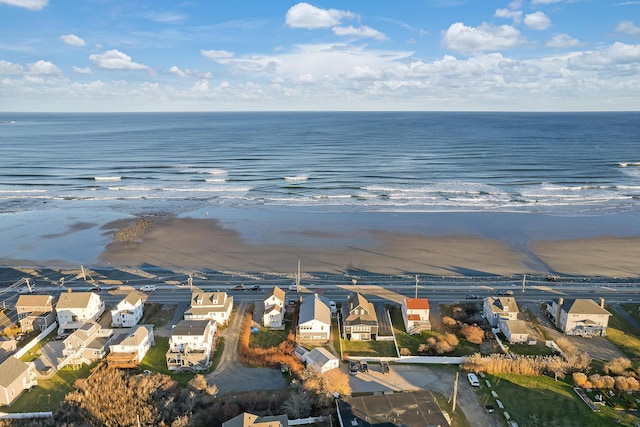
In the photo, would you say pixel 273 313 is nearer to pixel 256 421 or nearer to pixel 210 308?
pixel 210 308

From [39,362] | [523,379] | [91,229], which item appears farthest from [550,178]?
[39,362]

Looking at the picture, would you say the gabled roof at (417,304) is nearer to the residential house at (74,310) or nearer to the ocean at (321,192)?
the ocean at (321,192)

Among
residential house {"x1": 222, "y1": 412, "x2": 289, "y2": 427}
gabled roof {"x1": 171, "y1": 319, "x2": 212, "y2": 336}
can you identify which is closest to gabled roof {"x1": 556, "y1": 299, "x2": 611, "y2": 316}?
residential house {"x1": 222, "y1": 412, "x2": 289, "y2": 427}

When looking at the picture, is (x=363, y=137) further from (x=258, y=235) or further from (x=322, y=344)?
(x=322, y=344)

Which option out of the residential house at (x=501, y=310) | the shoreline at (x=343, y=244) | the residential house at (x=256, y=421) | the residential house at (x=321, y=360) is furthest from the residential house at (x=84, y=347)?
the residential house at (x=501, y=310)

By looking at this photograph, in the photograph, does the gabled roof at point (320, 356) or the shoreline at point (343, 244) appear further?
the shoreline at point (343, 244)

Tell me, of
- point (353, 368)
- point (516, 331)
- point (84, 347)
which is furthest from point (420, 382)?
point (84, 347)

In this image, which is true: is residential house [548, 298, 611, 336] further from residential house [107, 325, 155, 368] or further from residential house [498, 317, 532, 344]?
residential house [107, 325, 155, 368]
